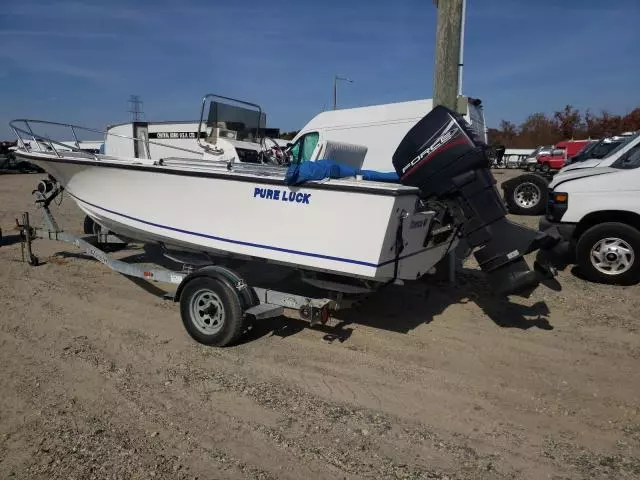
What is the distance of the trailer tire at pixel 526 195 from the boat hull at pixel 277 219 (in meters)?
7.28

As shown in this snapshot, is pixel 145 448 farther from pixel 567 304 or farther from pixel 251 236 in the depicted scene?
pixel 567 304

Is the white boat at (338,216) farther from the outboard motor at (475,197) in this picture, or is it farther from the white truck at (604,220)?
the white truck at (604,220)

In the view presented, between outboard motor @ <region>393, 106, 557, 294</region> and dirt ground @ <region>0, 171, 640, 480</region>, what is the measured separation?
820mm

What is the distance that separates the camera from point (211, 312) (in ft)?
14.9

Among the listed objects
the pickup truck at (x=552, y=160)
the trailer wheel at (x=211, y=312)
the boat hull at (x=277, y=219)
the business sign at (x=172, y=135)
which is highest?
the pickup truck at (x=552, y=160)

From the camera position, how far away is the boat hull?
3900 mm

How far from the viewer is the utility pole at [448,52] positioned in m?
5.84

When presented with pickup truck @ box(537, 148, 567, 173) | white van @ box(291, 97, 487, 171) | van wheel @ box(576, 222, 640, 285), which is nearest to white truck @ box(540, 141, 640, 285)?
A: van wheel @ box(576, 222, 640, 285)

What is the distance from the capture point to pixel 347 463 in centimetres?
287

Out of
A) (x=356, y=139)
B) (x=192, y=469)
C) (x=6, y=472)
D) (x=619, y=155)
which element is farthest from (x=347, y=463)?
(x=356, y=139)

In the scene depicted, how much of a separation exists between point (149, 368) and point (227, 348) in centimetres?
71

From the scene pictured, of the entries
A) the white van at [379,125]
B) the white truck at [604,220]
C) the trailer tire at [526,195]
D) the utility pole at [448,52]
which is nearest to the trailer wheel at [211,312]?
the utility pole at [448,52]

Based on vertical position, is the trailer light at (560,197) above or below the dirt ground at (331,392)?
above

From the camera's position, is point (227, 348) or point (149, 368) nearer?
point (149, 368)
